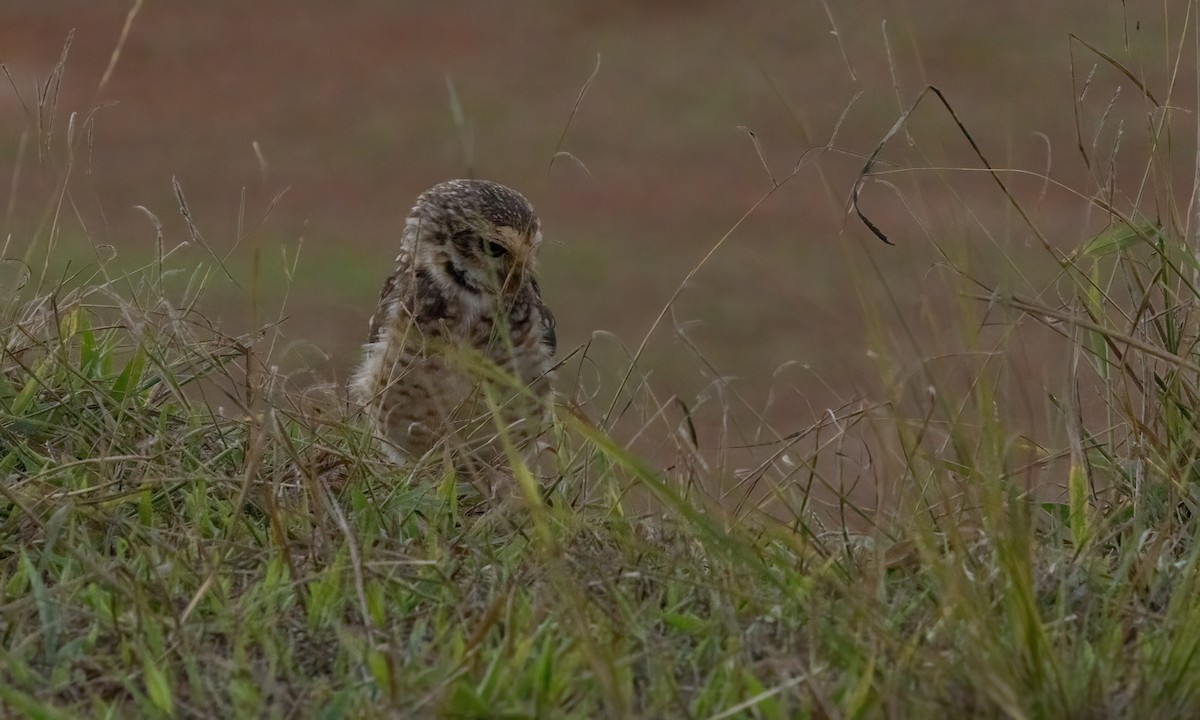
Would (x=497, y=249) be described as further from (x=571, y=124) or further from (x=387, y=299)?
(x=571, y=124)

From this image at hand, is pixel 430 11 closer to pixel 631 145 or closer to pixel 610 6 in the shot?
pixel 610 6

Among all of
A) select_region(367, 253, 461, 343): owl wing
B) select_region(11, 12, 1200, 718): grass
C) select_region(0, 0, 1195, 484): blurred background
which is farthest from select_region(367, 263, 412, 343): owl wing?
select_region(0, 0, 1195, 484): blurred background

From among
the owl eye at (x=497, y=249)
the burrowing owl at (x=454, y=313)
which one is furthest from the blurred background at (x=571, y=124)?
the owl eye at (x=497, y=249)

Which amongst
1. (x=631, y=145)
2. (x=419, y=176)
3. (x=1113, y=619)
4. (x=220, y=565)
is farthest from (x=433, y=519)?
(x=631, y=145)

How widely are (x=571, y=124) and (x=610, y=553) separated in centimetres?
1589

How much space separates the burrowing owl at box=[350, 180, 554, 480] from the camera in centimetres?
475

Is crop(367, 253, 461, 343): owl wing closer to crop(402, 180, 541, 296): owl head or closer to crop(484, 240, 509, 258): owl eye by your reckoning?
crop(402, 180, 541, 296): owl head

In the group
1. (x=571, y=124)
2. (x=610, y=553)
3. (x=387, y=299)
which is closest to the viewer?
(x=610, y=553)

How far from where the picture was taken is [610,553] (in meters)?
3.12

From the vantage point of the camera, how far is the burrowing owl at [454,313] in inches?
187

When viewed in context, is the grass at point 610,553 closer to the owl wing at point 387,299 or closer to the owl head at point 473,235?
the owl head at point 473,235

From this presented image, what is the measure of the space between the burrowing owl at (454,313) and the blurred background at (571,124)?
669 centimetres

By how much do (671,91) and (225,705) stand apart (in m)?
25.2

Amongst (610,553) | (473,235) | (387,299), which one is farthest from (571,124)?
(610,553)
